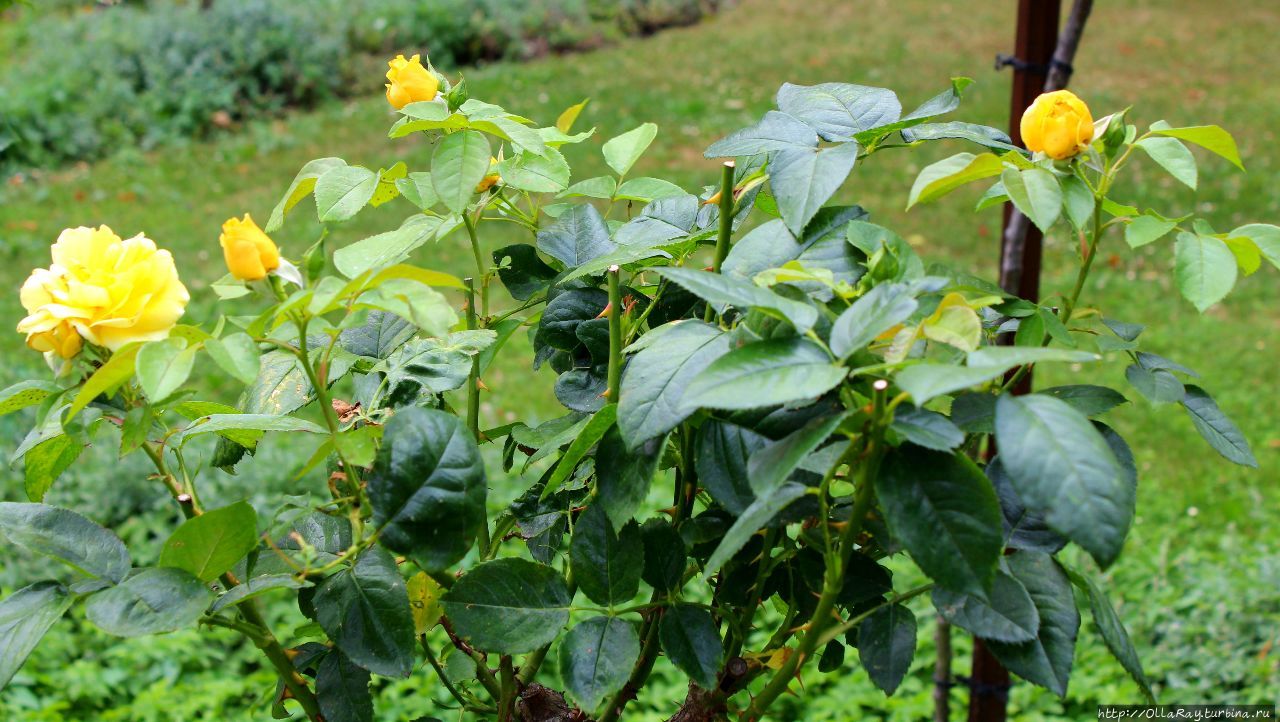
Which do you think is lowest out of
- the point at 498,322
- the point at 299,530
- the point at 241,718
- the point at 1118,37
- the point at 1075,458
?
the point at 1118,37

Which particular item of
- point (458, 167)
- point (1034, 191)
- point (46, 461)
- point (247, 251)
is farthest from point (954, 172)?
point (46, 461)

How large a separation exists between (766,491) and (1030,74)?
1.48 m

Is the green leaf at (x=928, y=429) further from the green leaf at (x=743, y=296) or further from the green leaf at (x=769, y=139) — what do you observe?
the green leaf at (x=769, y=139)

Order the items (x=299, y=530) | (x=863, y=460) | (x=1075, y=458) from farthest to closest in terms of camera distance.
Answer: (x=299, y=530) < (x=863, y=460) < (x=1075, y=458)

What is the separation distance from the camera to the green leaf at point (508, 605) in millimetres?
809

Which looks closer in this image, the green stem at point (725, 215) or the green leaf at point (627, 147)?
the green stem at point (725, 215)

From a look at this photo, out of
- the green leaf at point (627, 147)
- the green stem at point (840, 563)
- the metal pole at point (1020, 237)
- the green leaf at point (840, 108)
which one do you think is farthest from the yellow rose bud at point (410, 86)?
the metal pole at point (1020, 237)

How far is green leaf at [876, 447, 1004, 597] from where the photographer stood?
63 cm

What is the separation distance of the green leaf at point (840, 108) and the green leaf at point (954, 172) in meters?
0.09

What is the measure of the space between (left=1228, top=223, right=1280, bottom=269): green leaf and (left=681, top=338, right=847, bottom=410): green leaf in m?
0.42

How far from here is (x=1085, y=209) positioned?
2.57 ft

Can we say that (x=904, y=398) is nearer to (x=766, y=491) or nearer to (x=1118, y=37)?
(x=766, y=491)

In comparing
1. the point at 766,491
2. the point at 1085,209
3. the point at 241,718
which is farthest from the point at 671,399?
the point at 241,718

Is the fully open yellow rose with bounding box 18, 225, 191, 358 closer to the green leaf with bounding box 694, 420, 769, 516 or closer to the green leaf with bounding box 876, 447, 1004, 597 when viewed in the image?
the green leaf with bounding box 694, 420, 769, 516
